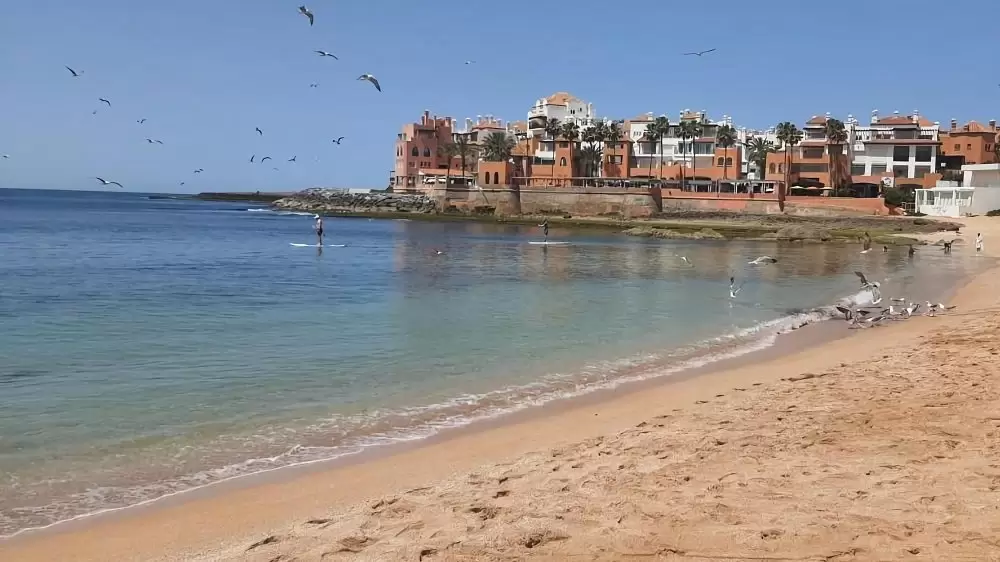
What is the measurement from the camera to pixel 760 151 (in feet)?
279

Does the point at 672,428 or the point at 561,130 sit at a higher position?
the point at 561,130

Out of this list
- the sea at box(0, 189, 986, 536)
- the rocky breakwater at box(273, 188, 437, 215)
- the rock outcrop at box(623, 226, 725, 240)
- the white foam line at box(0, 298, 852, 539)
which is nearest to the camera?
the white foam line at box(0, 298, 852, 539)

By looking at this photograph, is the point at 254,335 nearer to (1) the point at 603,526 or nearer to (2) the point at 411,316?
(2) the point at 411,316

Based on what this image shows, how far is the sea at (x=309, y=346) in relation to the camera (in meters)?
8.81

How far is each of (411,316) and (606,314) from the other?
513 centimetres

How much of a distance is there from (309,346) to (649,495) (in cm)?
1049

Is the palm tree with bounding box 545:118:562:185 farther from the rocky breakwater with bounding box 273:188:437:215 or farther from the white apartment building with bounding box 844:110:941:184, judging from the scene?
the white apartment building with bounding box 844:110:941:184

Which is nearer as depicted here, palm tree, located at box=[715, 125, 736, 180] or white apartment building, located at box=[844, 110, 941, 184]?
white apartment building, located at box=[844, 110, 941, 184]

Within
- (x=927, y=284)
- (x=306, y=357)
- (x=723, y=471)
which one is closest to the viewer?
(x=723, y=471)

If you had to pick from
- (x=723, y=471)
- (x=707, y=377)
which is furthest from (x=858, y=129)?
(x=723, y=471)

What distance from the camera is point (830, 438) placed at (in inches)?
309

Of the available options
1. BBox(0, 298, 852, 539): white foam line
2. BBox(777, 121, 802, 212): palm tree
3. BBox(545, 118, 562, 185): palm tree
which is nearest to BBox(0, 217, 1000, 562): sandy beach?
BBox(0, 298, 852, 539): white foam line

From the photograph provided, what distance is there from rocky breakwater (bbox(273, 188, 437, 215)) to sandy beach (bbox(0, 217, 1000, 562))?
90092 millimetres

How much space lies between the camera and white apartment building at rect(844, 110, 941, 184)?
259ft
